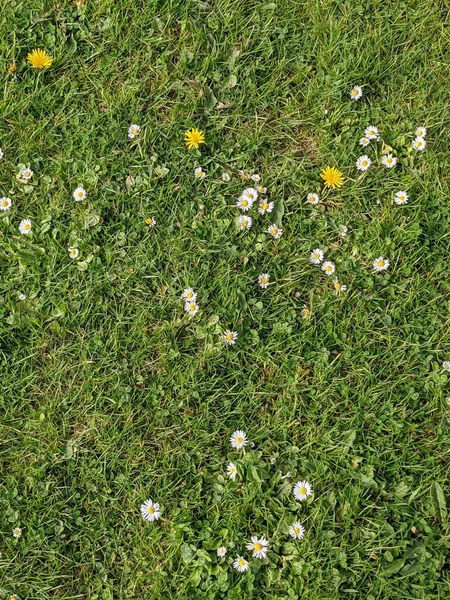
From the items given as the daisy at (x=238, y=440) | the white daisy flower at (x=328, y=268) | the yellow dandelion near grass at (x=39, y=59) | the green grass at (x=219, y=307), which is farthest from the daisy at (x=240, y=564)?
the yellow dandelion near grass at (x=39, y=59)

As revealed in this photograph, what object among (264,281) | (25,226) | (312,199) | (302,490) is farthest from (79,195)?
(302,490)

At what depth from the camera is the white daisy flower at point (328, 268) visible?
9.31ft

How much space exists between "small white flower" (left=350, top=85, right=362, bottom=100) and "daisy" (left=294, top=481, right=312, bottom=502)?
1.79 meters

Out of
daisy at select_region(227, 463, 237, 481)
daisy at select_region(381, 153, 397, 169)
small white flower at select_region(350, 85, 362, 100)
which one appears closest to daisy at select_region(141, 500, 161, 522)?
daisy at select_region(227, 463, 237, 481)

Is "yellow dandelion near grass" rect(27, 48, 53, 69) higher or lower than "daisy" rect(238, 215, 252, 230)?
higher

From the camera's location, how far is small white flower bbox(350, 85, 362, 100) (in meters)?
3.02

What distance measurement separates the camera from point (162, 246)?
9.52 ft

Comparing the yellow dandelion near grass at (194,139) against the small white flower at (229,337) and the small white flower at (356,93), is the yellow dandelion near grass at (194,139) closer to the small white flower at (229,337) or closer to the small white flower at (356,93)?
the small white flower at (356,93)

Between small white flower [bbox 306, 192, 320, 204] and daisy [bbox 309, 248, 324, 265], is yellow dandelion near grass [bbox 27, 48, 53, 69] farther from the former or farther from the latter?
daisy [bbox 309, 248, 324, 265]

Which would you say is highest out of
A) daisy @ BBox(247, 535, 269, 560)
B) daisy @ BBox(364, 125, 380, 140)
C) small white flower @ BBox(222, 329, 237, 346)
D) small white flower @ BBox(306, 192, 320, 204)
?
daisy @ BBox(364, 125, 380, 140)

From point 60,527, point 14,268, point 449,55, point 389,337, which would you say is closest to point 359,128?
point 449,55

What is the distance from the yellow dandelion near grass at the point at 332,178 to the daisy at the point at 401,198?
0.26m

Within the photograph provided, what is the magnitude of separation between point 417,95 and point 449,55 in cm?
27

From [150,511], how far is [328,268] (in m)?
1.30
